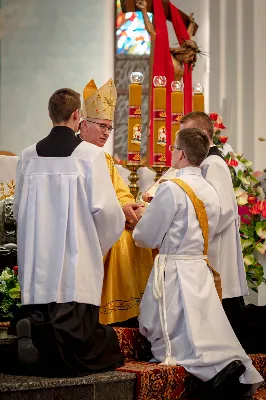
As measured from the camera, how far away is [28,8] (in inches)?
398

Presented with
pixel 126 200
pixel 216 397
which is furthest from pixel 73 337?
pixel 126 200

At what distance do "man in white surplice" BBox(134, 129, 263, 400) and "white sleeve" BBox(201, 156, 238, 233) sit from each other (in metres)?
0.28

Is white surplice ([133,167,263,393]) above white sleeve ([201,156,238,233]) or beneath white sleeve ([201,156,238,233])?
beneath

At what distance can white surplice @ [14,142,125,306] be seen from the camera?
444 cm

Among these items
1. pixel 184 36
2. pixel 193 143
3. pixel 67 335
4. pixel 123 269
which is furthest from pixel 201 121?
pixel 184 36

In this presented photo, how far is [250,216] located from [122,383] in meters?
2.66

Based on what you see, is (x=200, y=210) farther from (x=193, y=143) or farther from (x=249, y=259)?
(x=249, y=259)

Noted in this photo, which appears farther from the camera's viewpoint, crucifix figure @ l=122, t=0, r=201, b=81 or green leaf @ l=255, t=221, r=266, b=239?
crucifix figure @ l=122, t=0, r=201, b=81

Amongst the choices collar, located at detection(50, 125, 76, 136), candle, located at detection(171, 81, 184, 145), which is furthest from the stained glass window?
collar, located at detection(50, 125, 76, 136)

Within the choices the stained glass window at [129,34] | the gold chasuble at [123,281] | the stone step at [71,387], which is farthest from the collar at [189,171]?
the stained glass window at [129,34]

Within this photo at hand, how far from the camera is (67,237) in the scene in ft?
14.8

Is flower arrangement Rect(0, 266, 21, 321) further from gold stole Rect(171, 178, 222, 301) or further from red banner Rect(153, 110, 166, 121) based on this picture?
red banner Rect(153, 110, 166, 121)

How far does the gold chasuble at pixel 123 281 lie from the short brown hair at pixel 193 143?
27.7 inches

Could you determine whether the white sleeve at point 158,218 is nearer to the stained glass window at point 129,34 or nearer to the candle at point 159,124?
the candle at point 159,124
